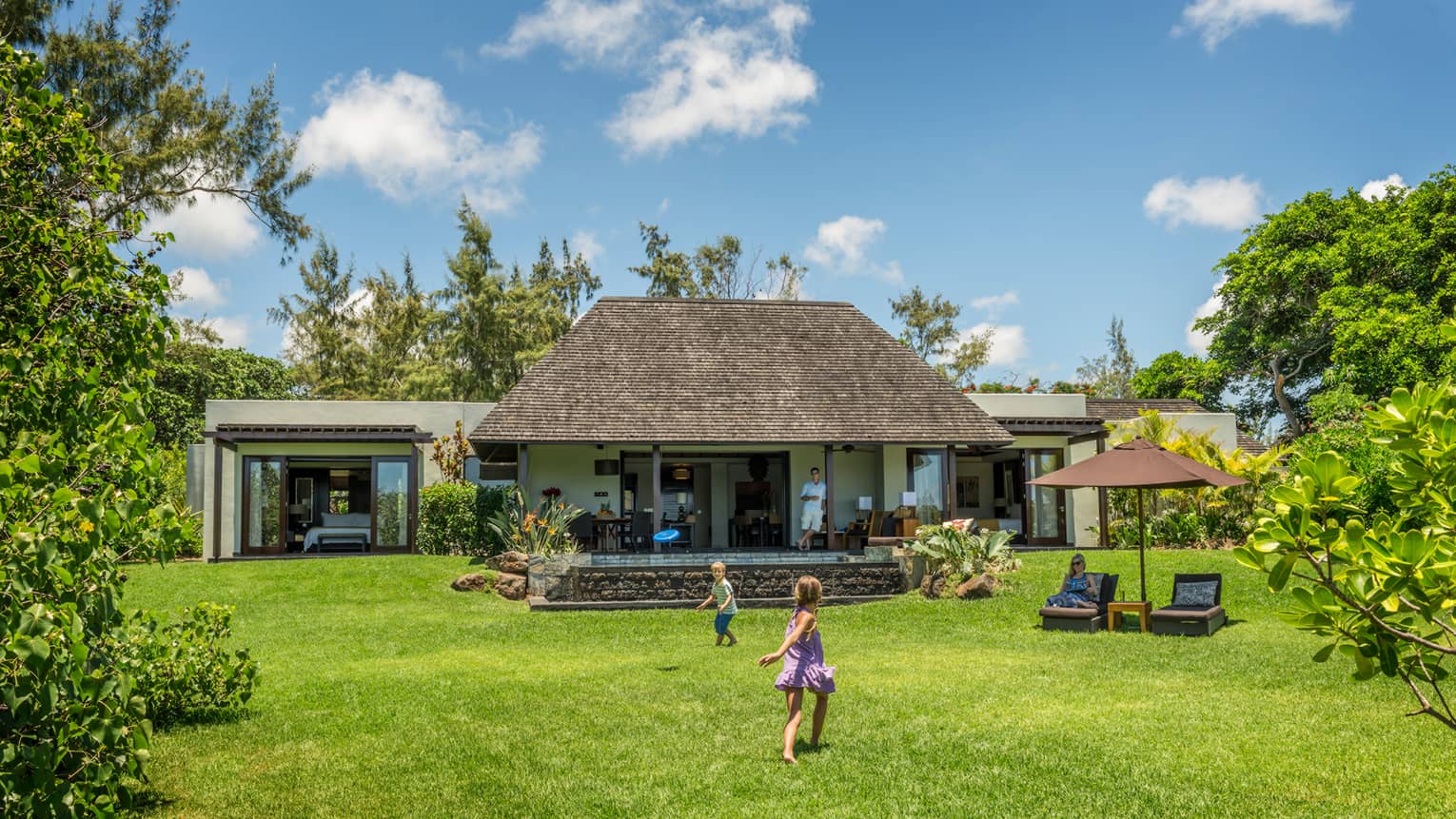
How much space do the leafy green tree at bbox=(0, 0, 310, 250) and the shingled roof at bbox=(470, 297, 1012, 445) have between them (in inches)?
361

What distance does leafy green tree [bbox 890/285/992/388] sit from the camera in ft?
155

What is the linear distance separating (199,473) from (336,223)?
20.9 m

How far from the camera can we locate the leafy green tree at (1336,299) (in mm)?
29141

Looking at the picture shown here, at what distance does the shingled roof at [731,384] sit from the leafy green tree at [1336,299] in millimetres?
14137

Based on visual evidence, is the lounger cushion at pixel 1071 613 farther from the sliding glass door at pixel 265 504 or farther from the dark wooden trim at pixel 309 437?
the sliding glass door at pixel 265 504

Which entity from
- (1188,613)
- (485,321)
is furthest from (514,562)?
(485,321)

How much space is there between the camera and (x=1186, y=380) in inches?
1464

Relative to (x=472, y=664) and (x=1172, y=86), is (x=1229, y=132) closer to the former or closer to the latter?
(x=1172, y=86)

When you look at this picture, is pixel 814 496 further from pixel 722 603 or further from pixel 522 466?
pixel 722 603

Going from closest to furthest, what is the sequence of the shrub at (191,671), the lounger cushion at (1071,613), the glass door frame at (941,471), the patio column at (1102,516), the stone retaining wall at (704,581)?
the shrub at (191,671) < the lounger cushion at (1071,613) < the stone retaining wall at (704,581) < the patio column at (1102,516) < the glass door frame at (941,471)

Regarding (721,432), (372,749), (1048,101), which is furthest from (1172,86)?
(372,749)

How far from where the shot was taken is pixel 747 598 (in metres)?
17.2

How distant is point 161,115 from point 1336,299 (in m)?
33.3

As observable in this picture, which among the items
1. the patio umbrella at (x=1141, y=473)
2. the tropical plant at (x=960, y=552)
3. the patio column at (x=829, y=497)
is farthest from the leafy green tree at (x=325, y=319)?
the patio umbrella at (x=1141, y=473)
